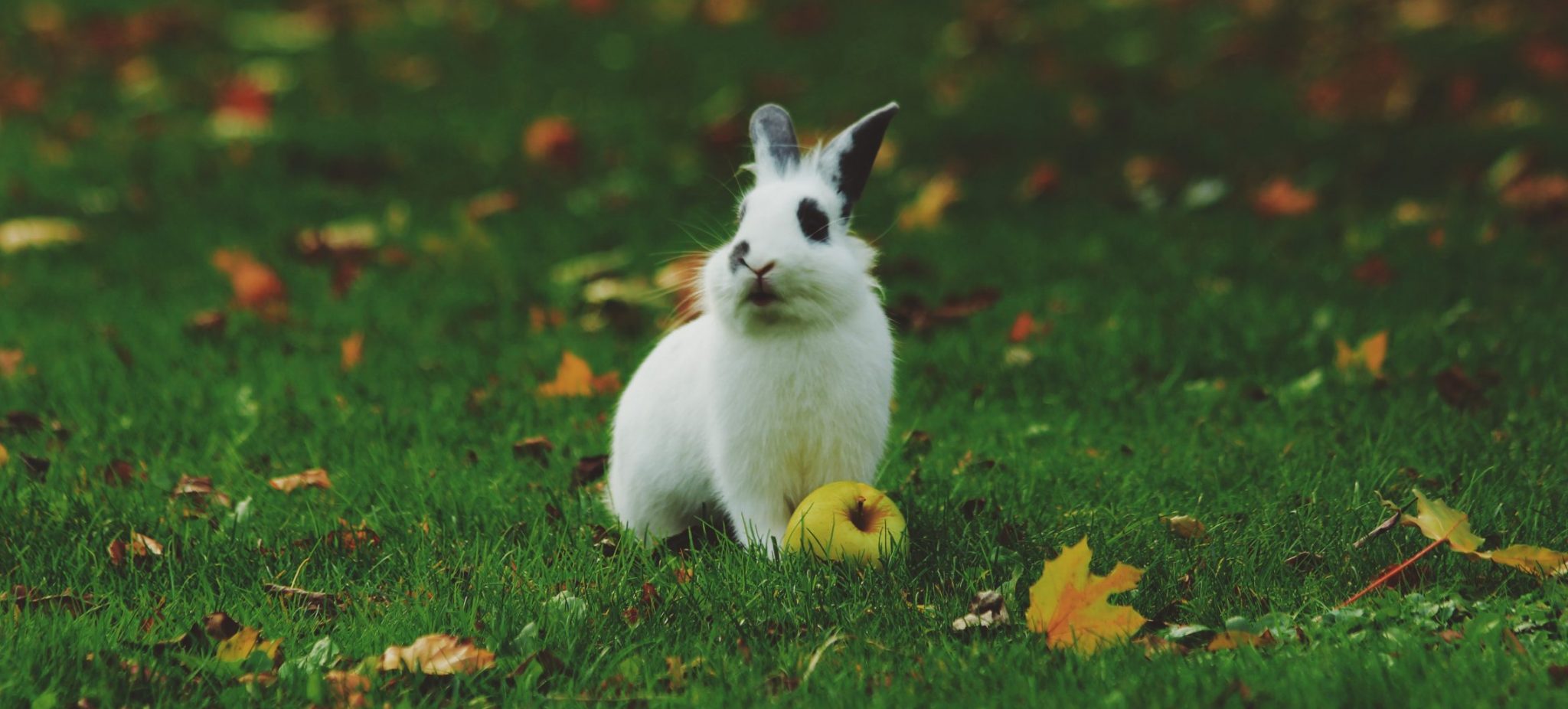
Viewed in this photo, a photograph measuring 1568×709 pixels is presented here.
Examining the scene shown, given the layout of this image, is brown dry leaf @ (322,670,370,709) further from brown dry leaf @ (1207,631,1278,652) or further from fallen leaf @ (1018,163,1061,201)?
fallen leaf @ (1018,163,1061,201)

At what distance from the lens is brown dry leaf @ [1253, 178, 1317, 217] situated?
5910 mm

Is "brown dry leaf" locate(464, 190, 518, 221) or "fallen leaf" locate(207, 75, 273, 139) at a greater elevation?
"fallen leaf" locate(207, 75, 273, 139)

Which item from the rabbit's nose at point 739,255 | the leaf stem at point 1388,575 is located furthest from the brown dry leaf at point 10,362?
the leaf stem at point 1388,575

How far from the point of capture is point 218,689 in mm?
2531

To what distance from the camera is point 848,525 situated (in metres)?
2.89

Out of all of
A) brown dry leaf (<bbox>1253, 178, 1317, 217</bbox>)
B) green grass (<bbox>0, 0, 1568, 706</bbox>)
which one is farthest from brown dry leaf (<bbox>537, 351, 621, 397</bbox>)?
brown dry leaf (<bbox>1253, 178, 1317, 217</bbox>)

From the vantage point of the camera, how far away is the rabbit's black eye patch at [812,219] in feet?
9.61

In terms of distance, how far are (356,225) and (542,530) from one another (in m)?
3.20

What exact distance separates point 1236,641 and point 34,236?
198 inches

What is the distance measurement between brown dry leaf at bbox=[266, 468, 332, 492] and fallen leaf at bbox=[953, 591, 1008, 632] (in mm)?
1633

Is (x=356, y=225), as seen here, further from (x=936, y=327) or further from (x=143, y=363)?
(x=936, y=327)

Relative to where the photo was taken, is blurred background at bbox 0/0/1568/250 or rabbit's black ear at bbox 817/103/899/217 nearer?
rabbit's black ear at bbox 817/103/899/217

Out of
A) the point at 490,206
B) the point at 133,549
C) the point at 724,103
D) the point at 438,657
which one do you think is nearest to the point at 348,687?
the point at 438,657

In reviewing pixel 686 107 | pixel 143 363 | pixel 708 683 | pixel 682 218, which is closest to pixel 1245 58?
pixel 686 107
